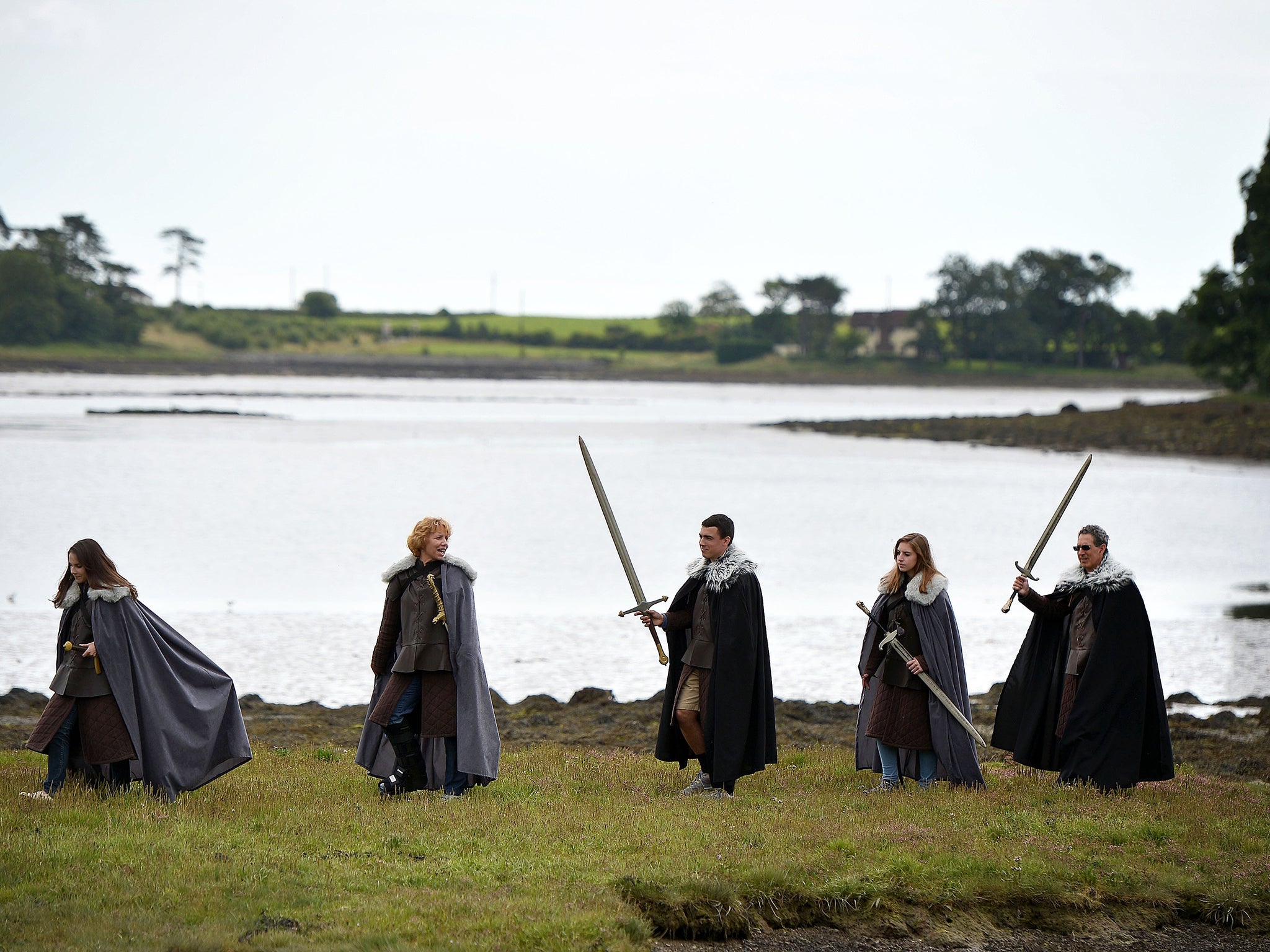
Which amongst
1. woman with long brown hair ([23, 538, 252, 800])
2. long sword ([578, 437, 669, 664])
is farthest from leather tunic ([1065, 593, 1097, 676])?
woman with long brown hair ([23, 538, 252, 800])

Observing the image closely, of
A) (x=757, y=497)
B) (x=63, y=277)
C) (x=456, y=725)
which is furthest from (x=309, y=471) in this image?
(x=63, y=277)

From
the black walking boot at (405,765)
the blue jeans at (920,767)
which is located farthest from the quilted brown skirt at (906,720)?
the black walking boot at (405,765)

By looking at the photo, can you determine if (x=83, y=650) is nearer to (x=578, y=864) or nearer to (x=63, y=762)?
(x=63, y=762)

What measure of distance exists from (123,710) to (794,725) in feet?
26.1

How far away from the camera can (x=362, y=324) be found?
17388 centimetres

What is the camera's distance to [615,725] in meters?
14.5

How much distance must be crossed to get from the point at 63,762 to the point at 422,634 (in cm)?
252

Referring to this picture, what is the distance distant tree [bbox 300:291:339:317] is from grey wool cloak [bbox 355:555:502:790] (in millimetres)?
177915

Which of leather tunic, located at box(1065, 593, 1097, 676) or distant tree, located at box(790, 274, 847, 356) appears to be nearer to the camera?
leather tunic, located at box(1065, 593, 1097, 676)

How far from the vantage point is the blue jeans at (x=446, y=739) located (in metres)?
9.48

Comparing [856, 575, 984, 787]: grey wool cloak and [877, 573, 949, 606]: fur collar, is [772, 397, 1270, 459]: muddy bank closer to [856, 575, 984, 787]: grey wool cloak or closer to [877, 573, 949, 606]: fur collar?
[856, 575, 984, 787]: grey wool cloak

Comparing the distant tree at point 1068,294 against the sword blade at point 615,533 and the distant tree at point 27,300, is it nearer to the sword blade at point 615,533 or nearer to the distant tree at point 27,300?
the distant tree at point 27,300

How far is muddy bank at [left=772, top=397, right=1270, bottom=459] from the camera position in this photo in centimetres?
6153

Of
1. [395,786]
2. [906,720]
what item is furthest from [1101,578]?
[395,786]
